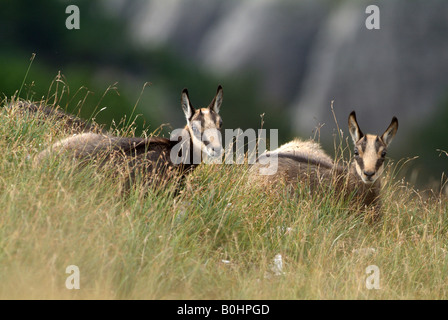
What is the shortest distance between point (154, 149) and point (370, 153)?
268 cm

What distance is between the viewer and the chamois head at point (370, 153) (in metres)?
7.70

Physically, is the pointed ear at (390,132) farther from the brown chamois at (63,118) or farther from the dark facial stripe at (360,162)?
the brown chamois at (63,118)

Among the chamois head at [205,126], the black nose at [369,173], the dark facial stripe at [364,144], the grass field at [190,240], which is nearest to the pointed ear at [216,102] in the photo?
the chamois head at [205,126]

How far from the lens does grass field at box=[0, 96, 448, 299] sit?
4.92m

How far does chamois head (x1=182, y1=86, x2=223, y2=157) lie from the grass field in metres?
0.38

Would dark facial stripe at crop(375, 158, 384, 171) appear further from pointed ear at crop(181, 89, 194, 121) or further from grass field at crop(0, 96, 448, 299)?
pointed ear at crop(181, 89, 194, 121)

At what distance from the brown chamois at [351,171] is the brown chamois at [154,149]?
833 mm

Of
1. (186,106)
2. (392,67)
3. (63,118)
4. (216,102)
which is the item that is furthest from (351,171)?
(392,67)

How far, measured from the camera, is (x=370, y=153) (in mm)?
7797

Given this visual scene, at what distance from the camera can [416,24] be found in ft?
63.6

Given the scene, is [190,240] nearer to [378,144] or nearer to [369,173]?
[369,173]
